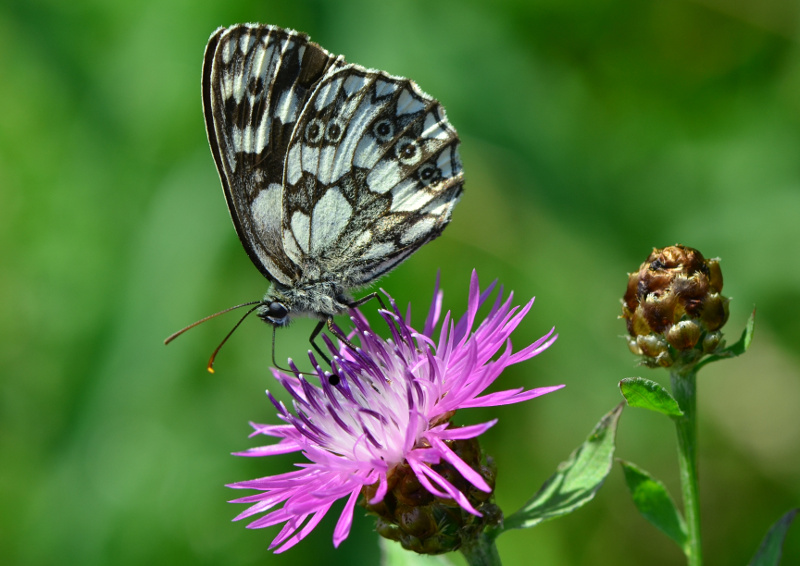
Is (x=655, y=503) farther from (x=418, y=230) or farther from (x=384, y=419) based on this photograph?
(x=418, y=230)

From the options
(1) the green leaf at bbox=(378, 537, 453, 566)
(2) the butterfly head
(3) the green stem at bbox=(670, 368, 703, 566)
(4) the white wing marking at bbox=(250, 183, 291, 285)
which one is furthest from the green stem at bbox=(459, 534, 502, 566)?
(4) the white wing marking at bbox=(250, 183, 291, 285)

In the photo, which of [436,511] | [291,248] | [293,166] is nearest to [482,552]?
[436,511]

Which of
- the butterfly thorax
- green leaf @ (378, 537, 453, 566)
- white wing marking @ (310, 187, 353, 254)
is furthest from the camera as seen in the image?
white wing marking @ (310, 187, 353, 254)

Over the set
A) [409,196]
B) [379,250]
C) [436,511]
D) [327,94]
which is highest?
[327,94]

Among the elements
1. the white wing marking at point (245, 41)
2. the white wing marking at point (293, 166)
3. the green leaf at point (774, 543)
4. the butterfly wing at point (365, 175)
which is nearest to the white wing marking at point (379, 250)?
the butterfly wing at point (365, 175)

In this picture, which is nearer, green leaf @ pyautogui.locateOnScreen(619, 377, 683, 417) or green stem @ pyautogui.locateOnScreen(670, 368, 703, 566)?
green leaf @ pyautogui.locateOnScreen(619, 377, 683, 417)

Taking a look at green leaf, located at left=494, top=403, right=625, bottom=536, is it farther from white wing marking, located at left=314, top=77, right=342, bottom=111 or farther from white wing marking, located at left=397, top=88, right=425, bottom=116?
white wing marking, located at left=314, top=77, right=342, bottom=111

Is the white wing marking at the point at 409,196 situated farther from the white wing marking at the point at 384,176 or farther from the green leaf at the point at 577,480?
the green leaf at the point at 577,480
